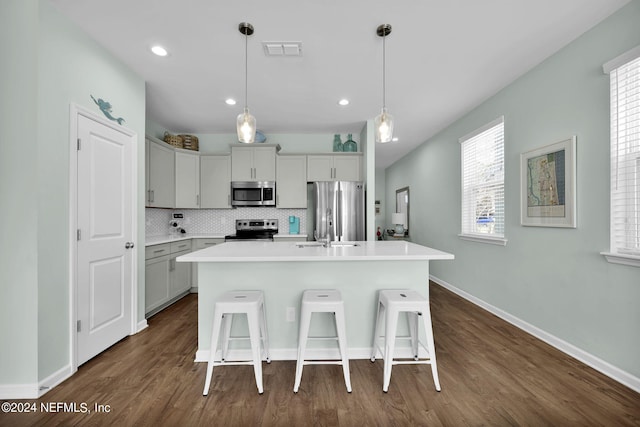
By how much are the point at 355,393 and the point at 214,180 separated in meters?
3.84

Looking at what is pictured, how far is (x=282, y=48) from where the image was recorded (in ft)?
7.82

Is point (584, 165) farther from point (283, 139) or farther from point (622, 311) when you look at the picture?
point (283, 139)

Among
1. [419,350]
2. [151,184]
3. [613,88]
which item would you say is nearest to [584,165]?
[613,88]

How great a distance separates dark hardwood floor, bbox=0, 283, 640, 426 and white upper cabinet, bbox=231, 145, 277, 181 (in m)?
2.79

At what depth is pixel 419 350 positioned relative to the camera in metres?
2.30

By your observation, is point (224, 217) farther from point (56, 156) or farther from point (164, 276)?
point (56, 156)

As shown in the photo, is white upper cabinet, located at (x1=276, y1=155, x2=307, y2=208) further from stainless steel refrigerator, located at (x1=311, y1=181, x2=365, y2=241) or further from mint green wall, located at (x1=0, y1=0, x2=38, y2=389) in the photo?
mint green wall, located at (x1=0, y1=0, x2=38, y2=389)

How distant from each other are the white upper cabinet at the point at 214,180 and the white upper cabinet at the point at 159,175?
0.47 metres

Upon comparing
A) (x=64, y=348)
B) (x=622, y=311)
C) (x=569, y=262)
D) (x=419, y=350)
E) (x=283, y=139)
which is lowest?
(x=419, y=350)

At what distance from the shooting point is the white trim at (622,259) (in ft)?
6.06

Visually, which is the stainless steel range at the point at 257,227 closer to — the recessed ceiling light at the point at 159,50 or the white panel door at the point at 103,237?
the white panel door at the point at 103,237

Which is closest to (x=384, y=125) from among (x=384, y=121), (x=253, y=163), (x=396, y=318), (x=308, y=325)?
(x=384, y=121)

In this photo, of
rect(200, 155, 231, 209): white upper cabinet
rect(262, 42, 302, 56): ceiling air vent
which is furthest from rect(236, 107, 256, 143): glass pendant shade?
rect(200, 155, 231, 209): white upper cabinet

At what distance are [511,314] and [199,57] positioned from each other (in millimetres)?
4227
